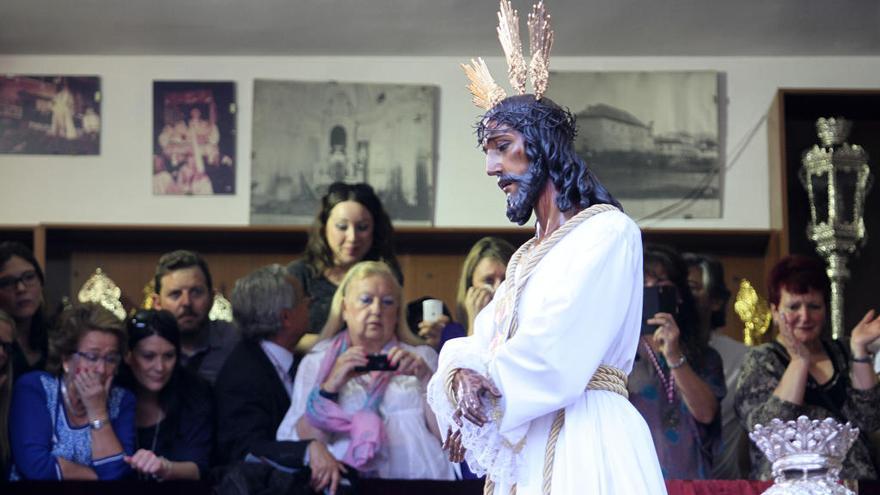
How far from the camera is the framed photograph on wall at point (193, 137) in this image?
25.8ft

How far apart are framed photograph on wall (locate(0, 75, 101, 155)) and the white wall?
41 mm

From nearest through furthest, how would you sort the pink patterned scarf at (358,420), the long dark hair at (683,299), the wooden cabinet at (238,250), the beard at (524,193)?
the beard at (524,193), the pink patterned scarf at (358,420), the long dark hair at (683,299), the wooden cabinet at (238,250)

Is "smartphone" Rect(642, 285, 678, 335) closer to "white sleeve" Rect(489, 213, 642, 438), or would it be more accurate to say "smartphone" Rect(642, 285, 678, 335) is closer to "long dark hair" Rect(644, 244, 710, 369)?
→ "long dark hair" Rect(644, 244, 710, 369)

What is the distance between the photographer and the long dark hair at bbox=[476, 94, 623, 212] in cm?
356

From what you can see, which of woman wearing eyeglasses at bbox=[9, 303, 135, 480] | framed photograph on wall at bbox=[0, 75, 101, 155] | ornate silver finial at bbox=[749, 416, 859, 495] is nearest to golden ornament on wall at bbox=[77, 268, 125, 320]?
framed photograph on wall at bbox=[0, 75, 101, 155]

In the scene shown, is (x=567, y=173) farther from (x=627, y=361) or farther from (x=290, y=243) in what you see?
(x=290, y=243)

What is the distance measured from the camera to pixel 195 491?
5191 mm

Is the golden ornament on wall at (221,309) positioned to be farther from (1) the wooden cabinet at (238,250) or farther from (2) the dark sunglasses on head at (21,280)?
(2) the dark sunglasses on head at (21,280)

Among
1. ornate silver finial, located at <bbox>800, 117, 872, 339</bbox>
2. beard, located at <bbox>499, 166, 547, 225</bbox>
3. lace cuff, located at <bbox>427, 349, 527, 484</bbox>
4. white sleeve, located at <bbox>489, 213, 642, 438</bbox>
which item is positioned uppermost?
ornate silver finial, located at <bbox>800, 117, 872, 339</bbox>

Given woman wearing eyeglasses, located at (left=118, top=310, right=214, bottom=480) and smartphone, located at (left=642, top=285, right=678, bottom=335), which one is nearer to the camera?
woman wearing eyeglasses, located at (left=118, top=310, right=214, bottom=480)

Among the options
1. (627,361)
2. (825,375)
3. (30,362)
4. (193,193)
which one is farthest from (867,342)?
(193,193)

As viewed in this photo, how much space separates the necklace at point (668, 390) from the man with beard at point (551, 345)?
184cm

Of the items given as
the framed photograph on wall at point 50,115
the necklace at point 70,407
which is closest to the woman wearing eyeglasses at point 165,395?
the necklace at point 70,407

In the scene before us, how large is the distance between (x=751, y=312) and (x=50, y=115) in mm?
3448
